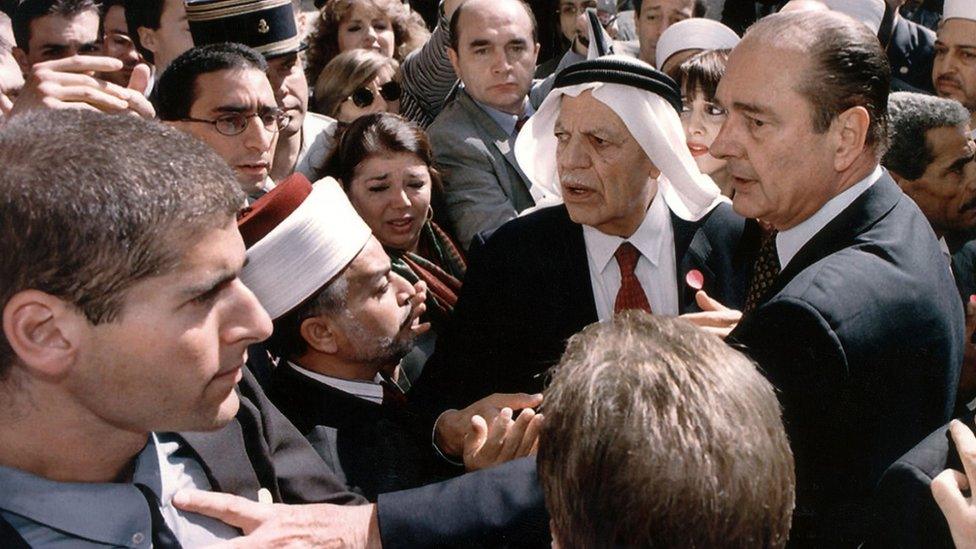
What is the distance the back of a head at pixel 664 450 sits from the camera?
4.16ft

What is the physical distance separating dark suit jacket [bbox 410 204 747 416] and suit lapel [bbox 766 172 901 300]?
0.78m

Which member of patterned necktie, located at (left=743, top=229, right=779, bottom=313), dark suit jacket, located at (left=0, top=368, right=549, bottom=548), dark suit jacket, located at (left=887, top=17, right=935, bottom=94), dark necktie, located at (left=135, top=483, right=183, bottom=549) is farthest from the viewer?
dark suit jacket, located at (left=887, top=17, right=935, bottom=94)

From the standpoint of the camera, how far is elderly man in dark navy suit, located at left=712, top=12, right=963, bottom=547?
2117 millimetres

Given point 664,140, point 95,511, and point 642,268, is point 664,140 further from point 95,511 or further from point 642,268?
point 95,511

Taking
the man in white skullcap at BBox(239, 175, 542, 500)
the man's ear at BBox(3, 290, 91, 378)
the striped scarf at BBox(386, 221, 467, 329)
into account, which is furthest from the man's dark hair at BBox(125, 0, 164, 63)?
the man's ear at BBox(3, 290, 91, 378)

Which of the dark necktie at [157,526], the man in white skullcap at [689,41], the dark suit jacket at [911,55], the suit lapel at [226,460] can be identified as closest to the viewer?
the dark necktie at [157,526]

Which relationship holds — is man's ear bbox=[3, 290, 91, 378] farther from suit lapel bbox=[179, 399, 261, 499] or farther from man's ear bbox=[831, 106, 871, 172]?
man's ear bbox=[831, 106, 871, 172]

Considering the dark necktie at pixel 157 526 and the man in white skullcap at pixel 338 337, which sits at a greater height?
the dark necktie at pixel 157 526

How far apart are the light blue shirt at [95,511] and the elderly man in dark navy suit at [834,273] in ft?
3.93

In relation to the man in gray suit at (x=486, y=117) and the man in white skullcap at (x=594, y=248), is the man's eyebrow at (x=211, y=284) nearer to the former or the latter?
the man in white skullcap at (x=594, y=248)

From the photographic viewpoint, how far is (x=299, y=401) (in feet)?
9.14

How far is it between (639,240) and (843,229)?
0.99 metres

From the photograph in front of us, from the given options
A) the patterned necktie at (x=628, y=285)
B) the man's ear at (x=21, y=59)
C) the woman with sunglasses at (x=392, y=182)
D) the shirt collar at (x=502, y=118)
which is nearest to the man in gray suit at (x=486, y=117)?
the shirt collar at (x=502, y=118)

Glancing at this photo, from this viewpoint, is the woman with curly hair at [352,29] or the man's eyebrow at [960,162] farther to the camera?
the woman with curly hair at [352,29]
